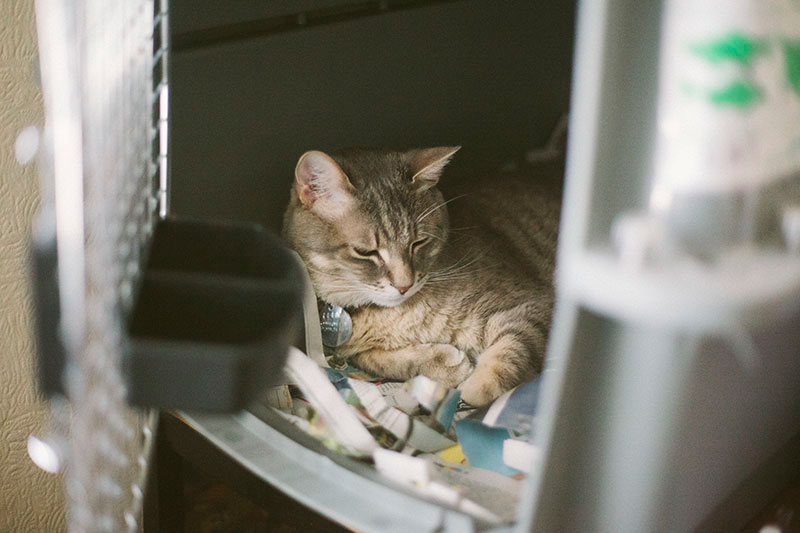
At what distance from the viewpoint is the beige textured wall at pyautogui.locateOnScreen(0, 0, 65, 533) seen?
2.94 ft

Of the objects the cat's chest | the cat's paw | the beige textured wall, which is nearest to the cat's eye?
the cat's chest

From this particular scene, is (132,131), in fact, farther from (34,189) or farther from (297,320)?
(34,189)

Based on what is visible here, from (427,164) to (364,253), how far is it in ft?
0.59

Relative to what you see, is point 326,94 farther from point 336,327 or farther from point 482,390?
point 482,390

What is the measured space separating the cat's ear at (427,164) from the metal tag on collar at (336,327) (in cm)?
25

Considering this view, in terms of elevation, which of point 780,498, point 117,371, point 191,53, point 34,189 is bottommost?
point 780,498

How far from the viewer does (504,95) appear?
5.20 ft

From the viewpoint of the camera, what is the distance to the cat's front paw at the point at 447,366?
115cm

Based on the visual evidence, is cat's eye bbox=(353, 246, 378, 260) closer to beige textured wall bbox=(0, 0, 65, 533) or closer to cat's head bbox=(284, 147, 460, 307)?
cat's head bbox=(284, 147, 460, 307)

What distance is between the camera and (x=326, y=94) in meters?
1.23

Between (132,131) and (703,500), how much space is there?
2.06 feet

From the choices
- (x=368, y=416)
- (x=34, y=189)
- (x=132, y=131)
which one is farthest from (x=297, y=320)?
(x=34, y=189)

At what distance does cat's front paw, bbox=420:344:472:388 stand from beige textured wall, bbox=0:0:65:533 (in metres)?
0.58

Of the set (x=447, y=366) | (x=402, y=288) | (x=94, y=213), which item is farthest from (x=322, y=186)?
(x=94, y=213)
